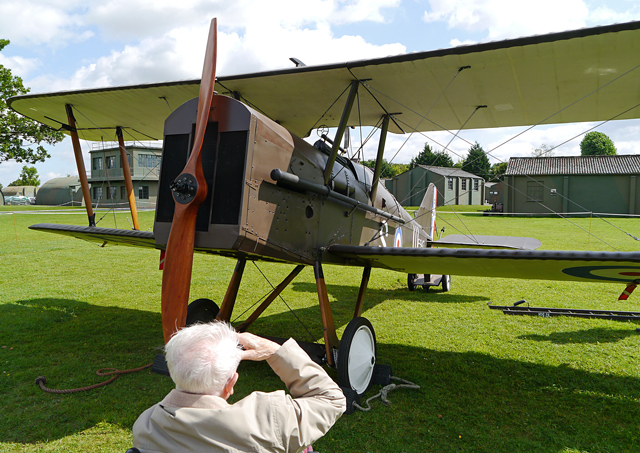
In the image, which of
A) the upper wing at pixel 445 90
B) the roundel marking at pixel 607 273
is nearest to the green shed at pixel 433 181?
the upper wing at pixel 445 90

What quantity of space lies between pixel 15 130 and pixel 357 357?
31020 millimetres

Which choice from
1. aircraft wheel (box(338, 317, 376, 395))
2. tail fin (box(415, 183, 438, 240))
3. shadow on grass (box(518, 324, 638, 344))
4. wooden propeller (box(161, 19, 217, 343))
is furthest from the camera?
tail fin (box(415, 183, 438, 240))

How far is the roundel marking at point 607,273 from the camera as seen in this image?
3594 mm

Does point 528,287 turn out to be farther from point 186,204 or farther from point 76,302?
point 76,302

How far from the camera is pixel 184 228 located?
3066 mm

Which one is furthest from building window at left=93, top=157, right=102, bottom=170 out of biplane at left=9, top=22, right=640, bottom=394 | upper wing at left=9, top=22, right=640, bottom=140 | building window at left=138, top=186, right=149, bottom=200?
biplane at left=9, top=22, right=640, bottom=394

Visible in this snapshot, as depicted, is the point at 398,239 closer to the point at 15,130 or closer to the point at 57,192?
the point at 15,130

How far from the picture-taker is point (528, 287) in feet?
29.3

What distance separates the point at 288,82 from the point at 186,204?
7.72 feet

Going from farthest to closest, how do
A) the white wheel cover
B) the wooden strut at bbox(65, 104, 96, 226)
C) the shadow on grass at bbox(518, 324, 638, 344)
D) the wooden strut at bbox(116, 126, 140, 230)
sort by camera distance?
the wooden strut at bbox(116, 126, 140, 230) → the wooden strut at bbox(65, 104, 96, 226) → the shadow on grass at bbox(518, 324, 638, 344) → the white wheel cover

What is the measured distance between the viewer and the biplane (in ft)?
10.8

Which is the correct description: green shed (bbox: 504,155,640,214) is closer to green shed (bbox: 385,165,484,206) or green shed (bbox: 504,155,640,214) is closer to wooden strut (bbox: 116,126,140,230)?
green shed (bbox: 385,165,484,206)

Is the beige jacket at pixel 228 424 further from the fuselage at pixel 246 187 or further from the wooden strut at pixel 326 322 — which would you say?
the wooden strut at pixel 326 322

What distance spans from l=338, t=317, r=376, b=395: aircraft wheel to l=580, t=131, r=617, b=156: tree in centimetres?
8721
